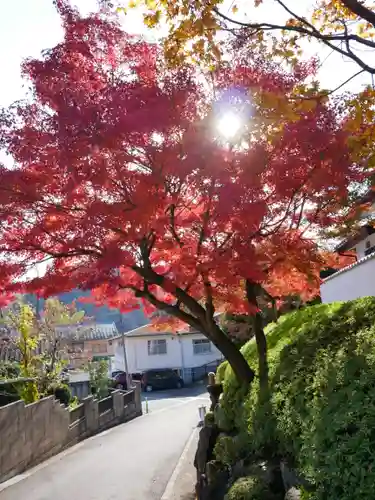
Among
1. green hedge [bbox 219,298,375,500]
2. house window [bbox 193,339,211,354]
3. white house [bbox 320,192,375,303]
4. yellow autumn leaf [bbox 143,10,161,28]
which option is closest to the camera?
green hedge [bbox 219,298,375,500]

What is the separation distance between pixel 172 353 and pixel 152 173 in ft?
131

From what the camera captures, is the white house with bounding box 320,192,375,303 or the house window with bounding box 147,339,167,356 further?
the house window with bounding box 147,339,167,356

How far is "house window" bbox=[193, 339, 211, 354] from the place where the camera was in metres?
46.8

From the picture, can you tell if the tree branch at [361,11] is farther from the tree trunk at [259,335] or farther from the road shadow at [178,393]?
the road shadow at [178,393]

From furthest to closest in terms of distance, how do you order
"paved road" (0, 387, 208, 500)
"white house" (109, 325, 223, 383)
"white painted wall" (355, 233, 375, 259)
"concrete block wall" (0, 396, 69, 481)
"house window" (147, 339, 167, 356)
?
"house window" (147, 339, 167, 356), "white house" (109, 325, 223, 383), "white painted wall" (355, 233, 375, 259), "concrete block wall" (0, 396, 69, 481), "paved road" (0, 387, 208, 500)

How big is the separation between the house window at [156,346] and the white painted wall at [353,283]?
3258cm

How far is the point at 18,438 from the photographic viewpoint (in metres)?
13.3

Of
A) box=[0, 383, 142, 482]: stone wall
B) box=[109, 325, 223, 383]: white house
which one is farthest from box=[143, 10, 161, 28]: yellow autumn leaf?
box=[109, 325, 223, 383]: white house

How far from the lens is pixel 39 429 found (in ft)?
48.9

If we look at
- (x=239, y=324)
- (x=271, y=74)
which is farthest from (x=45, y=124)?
(x=239, y=324)

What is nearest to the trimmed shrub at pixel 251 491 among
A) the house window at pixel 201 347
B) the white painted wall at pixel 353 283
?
the white painted wall at pixel 353 283

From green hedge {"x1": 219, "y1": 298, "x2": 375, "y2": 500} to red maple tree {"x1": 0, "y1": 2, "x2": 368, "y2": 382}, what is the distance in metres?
1.44

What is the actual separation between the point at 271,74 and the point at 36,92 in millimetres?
3502

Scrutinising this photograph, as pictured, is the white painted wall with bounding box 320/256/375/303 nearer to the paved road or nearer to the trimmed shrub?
the paved road
